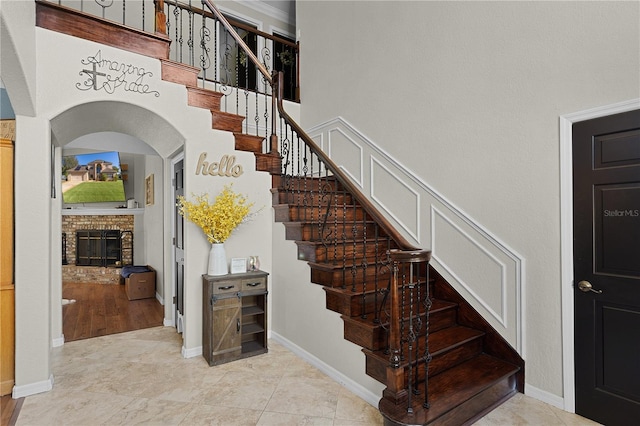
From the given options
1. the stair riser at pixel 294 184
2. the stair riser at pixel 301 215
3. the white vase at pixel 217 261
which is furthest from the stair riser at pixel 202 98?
the white vase at pixel 217 261

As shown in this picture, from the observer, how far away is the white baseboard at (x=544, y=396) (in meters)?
2.42

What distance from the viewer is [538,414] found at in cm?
234

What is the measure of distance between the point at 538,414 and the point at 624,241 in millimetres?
1308

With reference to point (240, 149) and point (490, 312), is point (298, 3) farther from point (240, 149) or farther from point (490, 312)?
point (490, 312)

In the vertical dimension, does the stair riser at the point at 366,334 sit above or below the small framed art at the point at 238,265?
below

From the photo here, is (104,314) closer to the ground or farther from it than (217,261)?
closer to the ground

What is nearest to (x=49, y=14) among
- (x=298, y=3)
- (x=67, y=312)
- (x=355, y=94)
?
(x=355, y=94)

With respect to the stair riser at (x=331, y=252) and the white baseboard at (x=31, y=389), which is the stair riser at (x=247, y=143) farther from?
the white baseboard at (x=31, y=389)

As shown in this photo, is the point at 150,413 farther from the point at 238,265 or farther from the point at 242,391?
the point at 238,265

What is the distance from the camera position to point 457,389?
230cm

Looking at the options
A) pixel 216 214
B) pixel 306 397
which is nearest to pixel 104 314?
pixel 216 214

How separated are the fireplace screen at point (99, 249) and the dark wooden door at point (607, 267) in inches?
331

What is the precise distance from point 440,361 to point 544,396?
2.59 feet

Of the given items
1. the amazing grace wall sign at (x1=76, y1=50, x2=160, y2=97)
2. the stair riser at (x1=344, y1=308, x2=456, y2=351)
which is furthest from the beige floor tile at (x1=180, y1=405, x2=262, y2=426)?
the amazing grace wall sign at (x1=76, y1=50, x2=160, y2=97)
